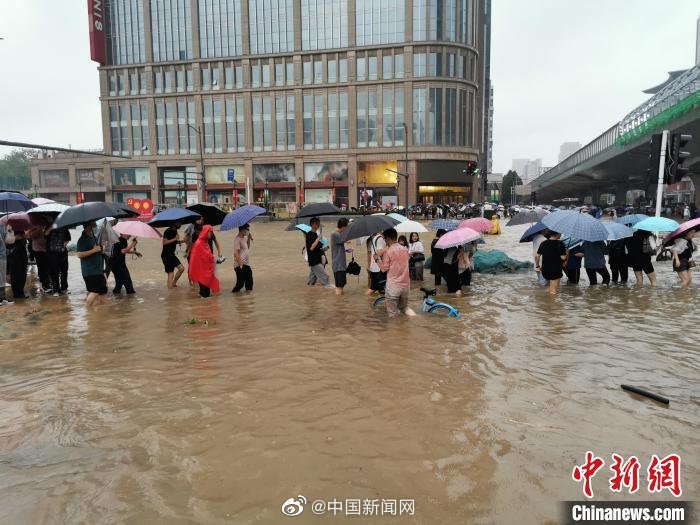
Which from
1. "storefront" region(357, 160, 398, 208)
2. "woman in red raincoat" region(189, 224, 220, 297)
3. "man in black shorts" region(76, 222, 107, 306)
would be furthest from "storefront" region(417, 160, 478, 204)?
"man in black shorts" region(76, 222, 107, 306)

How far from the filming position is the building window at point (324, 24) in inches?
2395

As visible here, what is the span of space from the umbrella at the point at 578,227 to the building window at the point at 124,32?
70.6 m

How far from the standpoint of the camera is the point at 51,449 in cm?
392

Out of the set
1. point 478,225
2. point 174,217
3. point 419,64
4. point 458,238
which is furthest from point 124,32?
point 458,238

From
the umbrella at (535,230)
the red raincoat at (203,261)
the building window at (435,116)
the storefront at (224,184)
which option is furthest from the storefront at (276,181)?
the red raincoat at (203,261)

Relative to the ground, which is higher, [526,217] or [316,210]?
[316,210]

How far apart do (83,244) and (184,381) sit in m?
4.97

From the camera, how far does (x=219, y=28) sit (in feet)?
210

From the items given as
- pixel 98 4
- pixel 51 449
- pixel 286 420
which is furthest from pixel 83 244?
pixel 98 4

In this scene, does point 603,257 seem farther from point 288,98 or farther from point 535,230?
point 288,98

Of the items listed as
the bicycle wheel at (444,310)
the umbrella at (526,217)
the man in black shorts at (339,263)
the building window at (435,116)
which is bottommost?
the bicycle wheel at (444,310)

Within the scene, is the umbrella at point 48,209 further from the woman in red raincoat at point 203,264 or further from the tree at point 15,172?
the tree at point 15,172

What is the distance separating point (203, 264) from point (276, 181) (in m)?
55.2

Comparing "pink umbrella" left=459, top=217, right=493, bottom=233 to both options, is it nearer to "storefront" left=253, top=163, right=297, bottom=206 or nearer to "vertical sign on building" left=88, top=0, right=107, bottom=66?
"storefront" left=253, top=163, right=297, bottom=206
